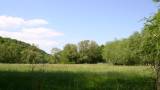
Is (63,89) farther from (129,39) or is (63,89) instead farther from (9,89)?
(129,39)

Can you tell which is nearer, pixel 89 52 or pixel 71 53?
pixel 71 53

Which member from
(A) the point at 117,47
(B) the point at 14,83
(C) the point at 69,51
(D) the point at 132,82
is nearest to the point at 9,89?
(B) the point at 14,83

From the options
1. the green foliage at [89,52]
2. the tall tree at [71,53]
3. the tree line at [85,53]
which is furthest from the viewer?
the green foliage at [89,52]

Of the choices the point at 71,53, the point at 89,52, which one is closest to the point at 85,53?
the point at 89,52

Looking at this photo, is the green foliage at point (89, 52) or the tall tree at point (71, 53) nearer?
the tall tree at point (71, 53)

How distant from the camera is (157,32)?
665 inches

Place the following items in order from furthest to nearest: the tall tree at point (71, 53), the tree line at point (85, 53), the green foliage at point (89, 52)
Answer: the green foliage at point (89, 52)
the tall tree at point (71, 53)
the tree line at point (85, 53)

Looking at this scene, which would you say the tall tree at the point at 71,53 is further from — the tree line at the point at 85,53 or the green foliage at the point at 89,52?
the green foliage at the point at 89,52

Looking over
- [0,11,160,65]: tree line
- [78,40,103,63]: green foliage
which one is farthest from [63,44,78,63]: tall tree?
[78,40,103,63]: green foliage

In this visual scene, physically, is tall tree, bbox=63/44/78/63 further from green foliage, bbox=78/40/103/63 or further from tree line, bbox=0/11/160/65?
green foliage, bbox=78/40/103/63

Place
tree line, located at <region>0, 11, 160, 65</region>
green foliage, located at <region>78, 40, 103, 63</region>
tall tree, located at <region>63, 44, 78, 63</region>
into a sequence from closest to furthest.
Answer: tree line, located at <region>0, 11, 160, 65</region>, tall tree, located at <region>63, 44, 78, 63</region>, green foliage, located at <region>78, 40, 103, 63</region>

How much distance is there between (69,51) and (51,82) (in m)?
91.9

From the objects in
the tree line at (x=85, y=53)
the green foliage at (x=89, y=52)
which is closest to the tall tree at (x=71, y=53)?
the tree line at (x=85, y=53)

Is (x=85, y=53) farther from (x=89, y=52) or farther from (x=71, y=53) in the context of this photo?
(x=71, y=53)
